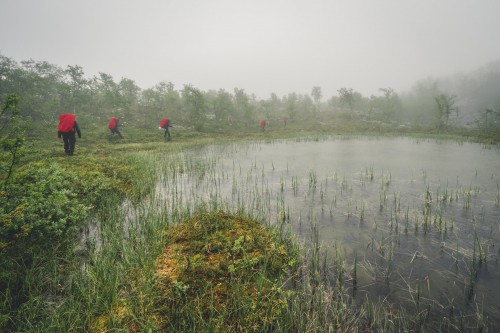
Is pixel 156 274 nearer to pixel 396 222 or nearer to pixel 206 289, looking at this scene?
pixel 206 289

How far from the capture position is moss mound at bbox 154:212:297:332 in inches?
121

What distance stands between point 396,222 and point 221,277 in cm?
521

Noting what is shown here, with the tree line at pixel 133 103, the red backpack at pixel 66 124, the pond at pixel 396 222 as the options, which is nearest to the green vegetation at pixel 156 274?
the pond at pixel 396 222

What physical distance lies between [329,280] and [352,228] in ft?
8.36

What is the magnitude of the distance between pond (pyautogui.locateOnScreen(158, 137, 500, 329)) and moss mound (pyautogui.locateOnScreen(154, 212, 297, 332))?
1201 millimetres

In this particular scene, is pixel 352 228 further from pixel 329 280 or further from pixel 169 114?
pixel 169 114

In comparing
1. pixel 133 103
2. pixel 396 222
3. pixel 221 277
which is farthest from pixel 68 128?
pixel 133 103

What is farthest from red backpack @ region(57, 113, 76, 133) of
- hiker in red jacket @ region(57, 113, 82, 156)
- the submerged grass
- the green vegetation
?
the submerged grass

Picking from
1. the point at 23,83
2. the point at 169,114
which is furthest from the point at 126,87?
the point at 23,83

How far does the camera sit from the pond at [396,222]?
391 cm

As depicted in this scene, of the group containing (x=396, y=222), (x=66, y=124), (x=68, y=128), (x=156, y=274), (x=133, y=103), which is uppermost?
(x=133, y=103)

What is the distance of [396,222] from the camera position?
6.21 meters

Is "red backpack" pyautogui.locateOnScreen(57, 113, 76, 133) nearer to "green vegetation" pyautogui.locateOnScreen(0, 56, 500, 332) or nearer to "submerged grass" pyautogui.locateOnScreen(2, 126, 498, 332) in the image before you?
"green vegetation" pyautogui.locateOnScreen(0, 56, 500, 332)

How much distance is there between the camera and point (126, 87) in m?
48.7
